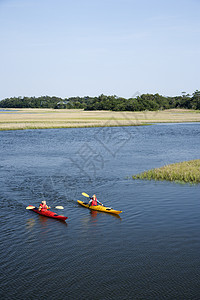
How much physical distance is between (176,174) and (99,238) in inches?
555

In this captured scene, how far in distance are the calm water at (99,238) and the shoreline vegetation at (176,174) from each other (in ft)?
4.43

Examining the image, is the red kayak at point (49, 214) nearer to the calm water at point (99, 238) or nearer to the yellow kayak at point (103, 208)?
the calm water at point (99, 238)

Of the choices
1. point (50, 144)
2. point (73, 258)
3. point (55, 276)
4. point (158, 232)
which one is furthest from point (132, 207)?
point (50, 144)

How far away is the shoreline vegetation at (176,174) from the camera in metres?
29.1

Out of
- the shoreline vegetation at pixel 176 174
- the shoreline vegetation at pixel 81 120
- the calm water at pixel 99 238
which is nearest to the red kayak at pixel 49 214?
the calm water at pixel 99 238

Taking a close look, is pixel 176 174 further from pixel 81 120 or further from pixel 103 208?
pixel 81 120

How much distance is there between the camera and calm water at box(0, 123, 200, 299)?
43.4ft

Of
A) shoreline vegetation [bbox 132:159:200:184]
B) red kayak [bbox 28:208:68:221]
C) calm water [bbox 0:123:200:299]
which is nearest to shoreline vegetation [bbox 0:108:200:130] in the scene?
calm water [bbox 0:123:200:299]

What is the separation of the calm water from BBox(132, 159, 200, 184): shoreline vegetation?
1349 mm

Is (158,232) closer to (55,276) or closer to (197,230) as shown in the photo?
(197,230)

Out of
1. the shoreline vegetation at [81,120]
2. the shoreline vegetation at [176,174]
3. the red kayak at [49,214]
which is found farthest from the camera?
the shoreline vegetation at [81,120]

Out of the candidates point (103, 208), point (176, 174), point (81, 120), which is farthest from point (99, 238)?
point (81, 120)

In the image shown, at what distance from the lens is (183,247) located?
1655 centimetres

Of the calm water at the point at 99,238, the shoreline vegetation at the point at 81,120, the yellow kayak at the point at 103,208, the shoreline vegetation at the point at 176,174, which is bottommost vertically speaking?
the calm water at the point at 99,238
